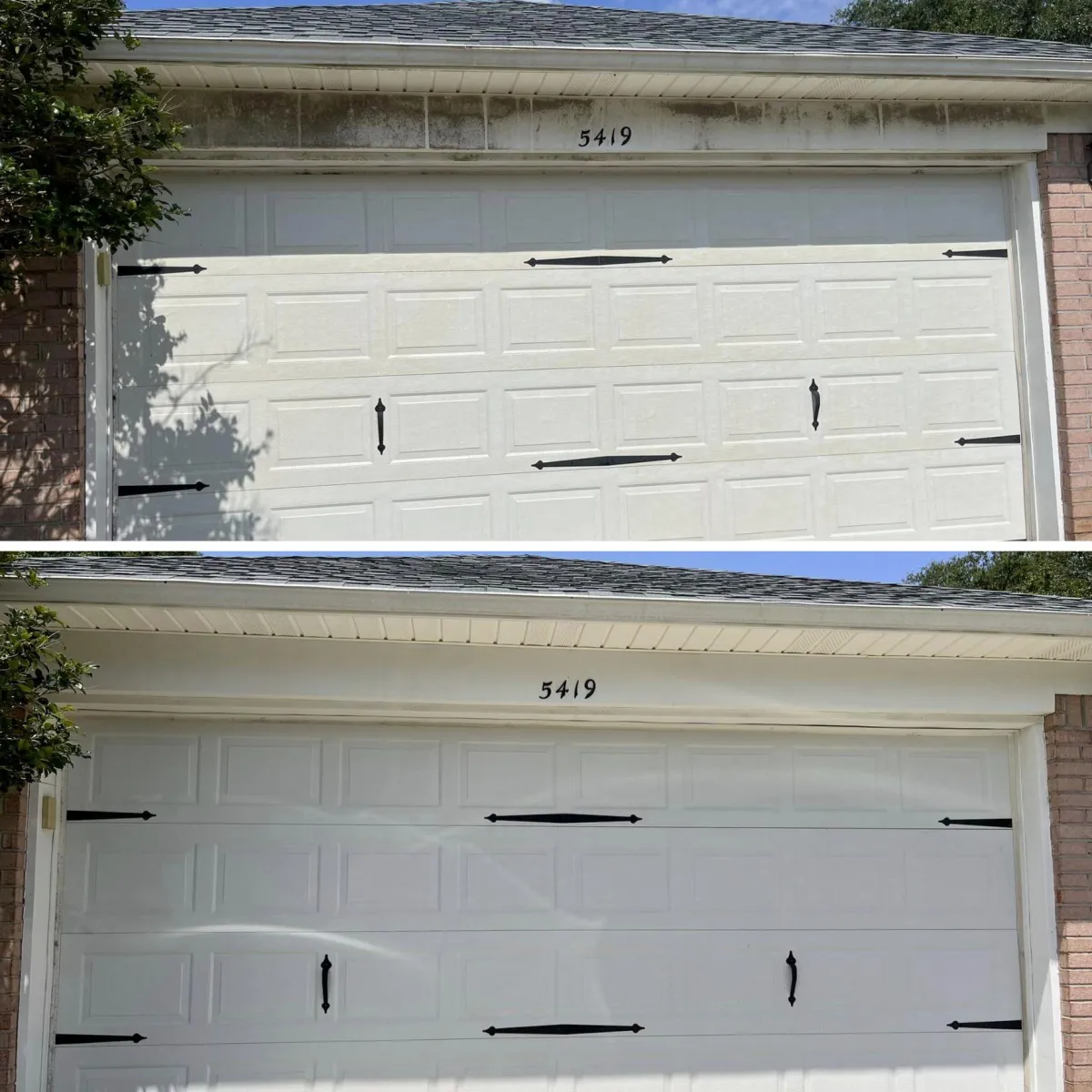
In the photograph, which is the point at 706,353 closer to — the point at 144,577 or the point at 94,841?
the point at 144,577

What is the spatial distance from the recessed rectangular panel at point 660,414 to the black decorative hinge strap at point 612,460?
8 cm

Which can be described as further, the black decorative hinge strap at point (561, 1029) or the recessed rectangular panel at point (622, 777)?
the recessed rectangular panel at point (622, 777)

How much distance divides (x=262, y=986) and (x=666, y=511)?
347 centimetres

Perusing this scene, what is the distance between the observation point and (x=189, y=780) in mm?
6039

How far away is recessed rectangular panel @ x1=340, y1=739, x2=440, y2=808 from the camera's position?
6145mm

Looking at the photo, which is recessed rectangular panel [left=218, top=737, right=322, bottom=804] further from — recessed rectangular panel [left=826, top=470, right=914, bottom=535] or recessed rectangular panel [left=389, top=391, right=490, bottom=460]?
recessed rectangular panel [left=826, top=470, right=914, bottom=535]

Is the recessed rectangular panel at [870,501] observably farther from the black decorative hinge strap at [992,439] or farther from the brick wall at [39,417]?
the brick wall at [39,417]

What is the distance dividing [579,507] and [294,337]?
6.38 ft

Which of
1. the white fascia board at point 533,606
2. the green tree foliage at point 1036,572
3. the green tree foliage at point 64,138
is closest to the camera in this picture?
the white fascia board at point 533,606

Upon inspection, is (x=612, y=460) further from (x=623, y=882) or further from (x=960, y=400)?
(x=623, y=882)

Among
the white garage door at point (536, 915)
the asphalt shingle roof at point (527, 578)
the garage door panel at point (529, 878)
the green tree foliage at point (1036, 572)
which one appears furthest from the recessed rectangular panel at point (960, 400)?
the green tree foliage at point (1036, 572)

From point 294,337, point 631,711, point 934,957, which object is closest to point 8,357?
point 294,337

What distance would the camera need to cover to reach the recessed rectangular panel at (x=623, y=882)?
6.20m

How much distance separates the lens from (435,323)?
267 inches
